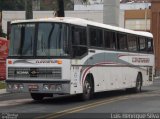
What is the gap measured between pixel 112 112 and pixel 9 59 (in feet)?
16.5

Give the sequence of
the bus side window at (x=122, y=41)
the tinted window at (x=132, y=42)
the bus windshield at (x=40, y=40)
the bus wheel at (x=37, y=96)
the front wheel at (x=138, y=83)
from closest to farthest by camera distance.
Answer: the bus windshield at (x=40, y=40) → the bus wheel at (x=37, y=96) → the bus side window at (x=122, y=41) → the tinted window at (x=132, y=42) → the front wheel at (x=138, y=83)

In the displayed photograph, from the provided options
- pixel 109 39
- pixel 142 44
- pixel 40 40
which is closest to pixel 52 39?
pixel 40 40

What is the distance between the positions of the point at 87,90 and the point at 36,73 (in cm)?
247

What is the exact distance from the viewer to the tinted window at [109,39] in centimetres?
2201

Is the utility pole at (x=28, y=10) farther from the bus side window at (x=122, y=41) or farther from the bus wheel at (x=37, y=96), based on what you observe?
the bus wheel at (x=37, y=96)

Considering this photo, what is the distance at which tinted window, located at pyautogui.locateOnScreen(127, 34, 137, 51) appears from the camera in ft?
82.3

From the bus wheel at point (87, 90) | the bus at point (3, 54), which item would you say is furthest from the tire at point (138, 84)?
the bus at point (3, 54)

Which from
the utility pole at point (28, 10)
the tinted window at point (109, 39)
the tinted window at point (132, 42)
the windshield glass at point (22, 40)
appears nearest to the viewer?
the windshield glass at point (22, 40)

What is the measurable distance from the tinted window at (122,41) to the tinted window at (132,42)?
1.88 ft

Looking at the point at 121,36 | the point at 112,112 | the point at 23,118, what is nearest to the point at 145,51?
the point at 121,36

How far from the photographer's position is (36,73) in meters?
18.7

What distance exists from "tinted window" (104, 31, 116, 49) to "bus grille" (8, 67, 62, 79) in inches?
160

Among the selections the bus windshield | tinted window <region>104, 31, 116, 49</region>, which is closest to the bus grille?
the bus windshield

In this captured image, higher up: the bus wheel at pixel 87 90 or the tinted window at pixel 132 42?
the tinted window at pixel 132 42
